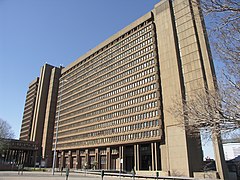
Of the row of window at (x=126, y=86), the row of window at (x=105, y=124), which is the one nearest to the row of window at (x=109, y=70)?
the row of window at (x=126, y=86)

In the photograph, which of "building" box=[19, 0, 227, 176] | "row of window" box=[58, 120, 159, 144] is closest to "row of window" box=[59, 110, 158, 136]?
"building" box=[19, 0, 227, 176]

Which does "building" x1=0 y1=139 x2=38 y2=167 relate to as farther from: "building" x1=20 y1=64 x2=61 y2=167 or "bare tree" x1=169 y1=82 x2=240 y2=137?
"bare tree" x1=169 y1=82 x2=240 y2=137

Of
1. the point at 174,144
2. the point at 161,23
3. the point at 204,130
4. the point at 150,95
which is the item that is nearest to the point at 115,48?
the point at 161,23

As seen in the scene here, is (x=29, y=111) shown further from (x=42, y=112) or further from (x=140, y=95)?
(x=140, y=95)

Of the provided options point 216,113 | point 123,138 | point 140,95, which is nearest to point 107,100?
point 140,95

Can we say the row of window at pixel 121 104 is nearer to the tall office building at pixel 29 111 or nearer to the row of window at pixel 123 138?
the row of window at pixel 123 138

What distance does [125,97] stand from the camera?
6869 centimetres

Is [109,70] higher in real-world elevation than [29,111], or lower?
higher

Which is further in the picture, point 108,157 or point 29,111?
point 29,111

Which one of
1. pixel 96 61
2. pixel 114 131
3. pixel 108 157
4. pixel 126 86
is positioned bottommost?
pixel 108 157

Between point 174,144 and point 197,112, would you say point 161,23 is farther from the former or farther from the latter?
point 197,112

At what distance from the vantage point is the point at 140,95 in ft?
208

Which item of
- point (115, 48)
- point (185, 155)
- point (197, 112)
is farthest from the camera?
point (115, 48)

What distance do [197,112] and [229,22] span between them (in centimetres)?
426
